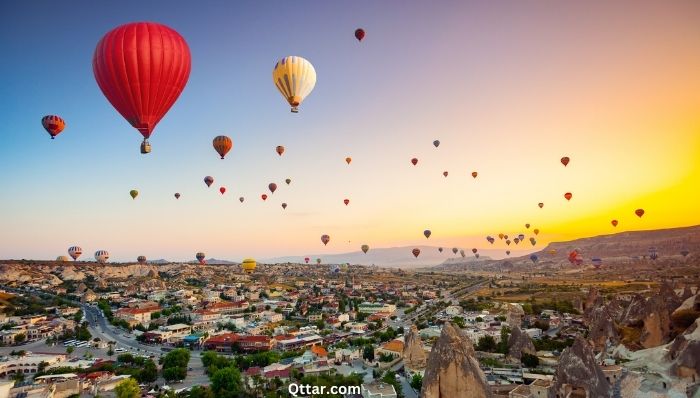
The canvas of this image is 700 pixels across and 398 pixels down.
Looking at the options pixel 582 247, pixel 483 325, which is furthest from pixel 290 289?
pixel 582 247

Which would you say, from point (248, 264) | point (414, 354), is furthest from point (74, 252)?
point (414, 354)

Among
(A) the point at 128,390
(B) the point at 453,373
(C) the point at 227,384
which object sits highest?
(B) the point at 453,373

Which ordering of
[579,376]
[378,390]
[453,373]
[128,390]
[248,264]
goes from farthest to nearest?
[248,264] < [128,390] < [378,390] < [579,376] < [453,373]

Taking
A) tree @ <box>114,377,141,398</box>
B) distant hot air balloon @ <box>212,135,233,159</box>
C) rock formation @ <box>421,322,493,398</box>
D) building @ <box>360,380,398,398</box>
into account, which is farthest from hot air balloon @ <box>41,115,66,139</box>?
rock formation @ <box>421,322,493,398</box>

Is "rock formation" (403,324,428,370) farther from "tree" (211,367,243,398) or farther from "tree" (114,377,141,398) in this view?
"tree" (114,377,141,398)

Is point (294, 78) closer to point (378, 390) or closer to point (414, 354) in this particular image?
point (378, 390)

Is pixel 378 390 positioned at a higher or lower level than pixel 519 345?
lower

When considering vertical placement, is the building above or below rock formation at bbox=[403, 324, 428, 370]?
below
